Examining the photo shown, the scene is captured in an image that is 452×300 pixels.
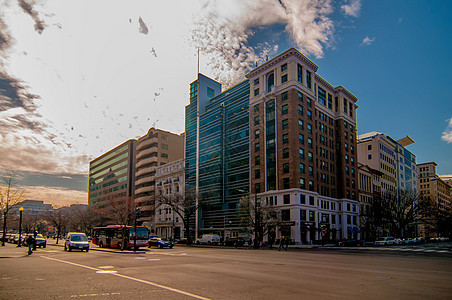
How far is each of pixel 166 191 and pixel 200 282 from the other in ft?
278

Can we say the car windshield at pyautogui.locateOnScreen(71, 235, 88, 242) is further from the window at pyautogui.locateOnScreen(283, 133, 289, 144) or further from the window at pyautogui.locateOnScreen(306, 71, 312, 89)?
the window at pyautogui.locateOnScreen(306, 71, 312, 89)

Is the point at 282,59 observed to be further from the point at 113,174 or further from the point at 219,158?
the point at 113,174

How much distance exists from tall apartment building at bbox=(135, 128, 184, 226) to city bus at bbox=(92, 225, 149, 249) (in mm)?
51673

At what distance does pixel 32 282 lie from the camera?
12984mm

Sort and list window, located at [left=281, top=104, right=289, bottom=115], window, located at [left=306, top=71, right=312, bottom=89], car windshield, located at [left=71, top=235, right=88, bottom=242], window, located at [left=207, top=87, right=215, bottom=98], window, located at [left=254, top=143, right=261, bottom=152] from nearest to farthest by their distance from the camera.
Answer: car windshield, located at [left=71, top=235, right=88, bottom=242] → window, located at [left=281, top=104, right=289, bottom=115] → window, located at [left=254, top=143, right=261, bottom=152] → window, located at [left=306, top=71, right=312, bottom=89] → window, located at [left=207, top=87, right=215, bottom=98]

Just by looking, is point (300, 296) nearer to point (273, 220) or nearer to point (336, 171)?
Result: point (273, 220)

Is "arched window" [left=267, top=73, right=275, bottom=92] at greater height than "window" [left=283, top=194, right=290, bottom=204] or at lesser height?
greater

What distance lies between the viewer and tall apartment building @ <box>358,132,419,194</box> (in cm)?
10862

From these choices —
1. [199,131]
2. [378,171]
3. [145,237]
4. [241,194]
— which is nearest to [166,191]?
[199,131]

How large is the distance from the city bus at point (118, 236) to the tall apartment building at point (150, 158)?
170ft

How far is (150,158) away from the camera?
105 metres

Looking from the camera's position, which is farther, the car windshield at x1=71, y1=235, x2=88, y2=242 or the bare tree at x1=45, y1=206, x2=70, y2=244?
the bare tree at x1=45, y1=206, x2=70, y2=244

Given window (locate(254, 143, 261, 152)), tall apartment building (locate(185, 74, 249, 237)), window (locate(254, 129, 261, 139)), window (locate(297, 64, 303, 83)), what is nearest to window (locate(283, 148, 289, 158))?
window (locate(254, 143, 261, 152))

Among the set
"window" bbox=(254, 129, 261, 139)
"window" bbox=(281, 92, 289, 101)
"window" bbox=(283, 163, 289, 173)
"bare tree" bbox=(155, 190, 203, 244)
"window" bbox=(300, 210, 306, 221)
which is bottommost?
"window" bbox=(300, 210, 306, 221)
